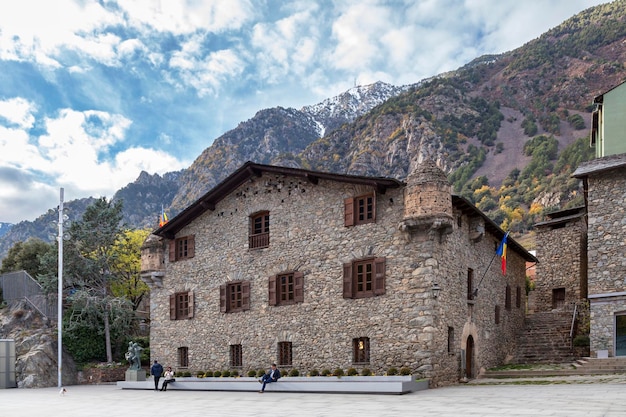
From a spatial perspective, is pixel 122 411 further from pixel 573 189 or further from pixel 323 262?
pixel 573 189

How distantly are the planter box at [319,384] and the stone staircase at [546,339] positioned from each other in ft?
35.5

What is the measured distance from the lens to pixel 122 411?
17562 mm

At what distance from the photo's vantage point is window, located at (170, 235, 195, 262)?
3125cm

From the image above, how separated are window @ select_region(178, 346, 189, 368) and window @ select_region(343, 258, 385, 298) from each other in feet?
36.9

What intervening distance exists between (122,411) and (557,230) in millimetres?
28294

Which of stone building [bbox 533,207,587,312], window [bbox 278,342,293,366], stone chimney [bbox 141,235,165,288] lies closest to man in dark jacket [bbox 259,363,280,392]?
window [bbox 278,342,293,366]

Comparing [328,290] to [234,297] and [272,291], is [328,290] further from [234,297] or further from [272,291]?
[234,297]

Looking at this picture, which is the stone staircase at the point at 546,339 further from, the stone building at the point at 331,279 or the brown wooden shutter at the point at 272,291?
the brown wooden shutter at the point at 272,291

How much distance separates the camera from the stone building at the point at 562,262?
113 feet

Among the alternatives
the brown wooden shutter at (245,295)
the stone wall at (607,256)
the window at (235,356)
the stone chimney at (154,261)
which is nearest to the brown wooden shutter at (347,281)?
the brown wooden shutter at (245,295)

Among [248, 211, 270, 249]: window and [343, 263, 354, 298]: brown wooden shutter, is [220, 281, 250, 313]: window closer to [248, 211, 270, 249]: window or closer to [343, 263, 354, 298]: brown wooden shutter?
[248, 211, 270, 249]: window

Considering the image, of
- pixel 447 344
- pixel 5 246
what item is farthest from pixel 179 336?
pixel 5 246

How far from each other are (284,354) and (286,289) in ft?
9.67

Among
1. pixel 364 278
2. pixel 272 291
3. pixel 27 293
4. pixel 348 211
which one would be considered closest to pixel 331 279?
pixel 364 278
